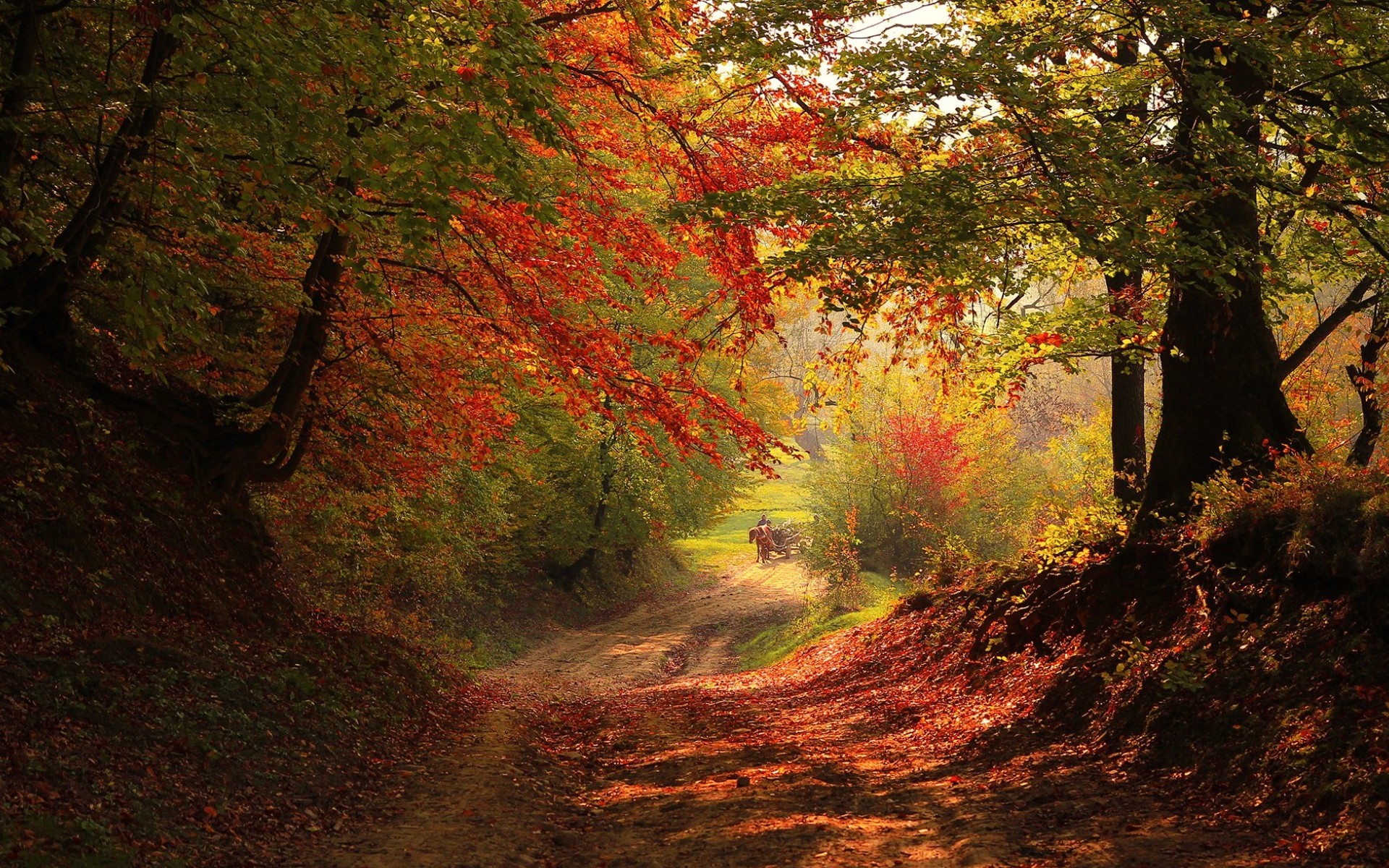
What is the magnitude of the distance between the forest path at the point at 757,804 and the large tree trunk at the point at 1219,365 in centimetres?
352

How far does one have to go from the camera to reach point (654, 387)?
33.3 feet

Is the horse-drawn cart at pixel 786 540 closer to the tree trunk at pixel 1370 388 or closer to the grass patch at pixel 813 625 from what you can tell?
the grass patch at pixel 813 625

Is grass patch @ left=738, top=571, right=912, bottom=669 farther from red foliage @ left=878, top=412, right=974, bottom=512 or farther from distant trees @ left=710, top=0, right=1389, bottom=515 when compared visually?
distant trees @ left=710, top=0, right=1389, bottom=515

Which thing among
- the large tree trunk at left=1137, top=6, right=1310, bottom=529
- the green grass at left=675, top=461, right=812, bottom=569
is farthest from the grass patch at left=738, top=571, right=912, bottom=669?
the large tree trunk at left=1137, top=6, right=1310, bottom=529

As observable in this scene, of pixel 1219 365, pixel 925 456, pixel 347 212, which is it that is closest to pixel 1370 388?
pixel 1219 365

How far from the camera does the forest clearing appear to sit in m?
6.73

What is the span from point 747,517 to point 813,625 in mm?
47227

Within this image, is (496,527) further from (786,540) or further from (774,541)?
(786,540)

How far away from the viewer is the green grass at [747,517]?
39.2 meters

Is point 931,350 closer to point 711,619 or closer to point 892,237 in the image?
point 892,237

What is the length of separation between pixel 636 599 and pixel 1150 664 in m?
26.7

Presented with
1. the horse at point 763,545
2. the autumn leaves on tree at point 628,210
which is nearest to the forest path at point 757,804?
the autumn leaves on tree at point 628,210

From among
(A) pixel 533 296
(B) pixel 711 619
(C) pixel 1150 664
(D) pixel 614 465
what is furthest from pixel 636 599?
(C) pixel 1150 664

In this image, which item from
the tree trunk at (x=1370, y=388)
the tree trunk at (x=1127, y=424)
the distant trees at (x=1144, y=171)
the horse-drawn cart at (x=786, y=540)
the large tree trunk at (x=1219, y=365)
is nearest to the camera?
the distant trees at (x=1144, y=171)
